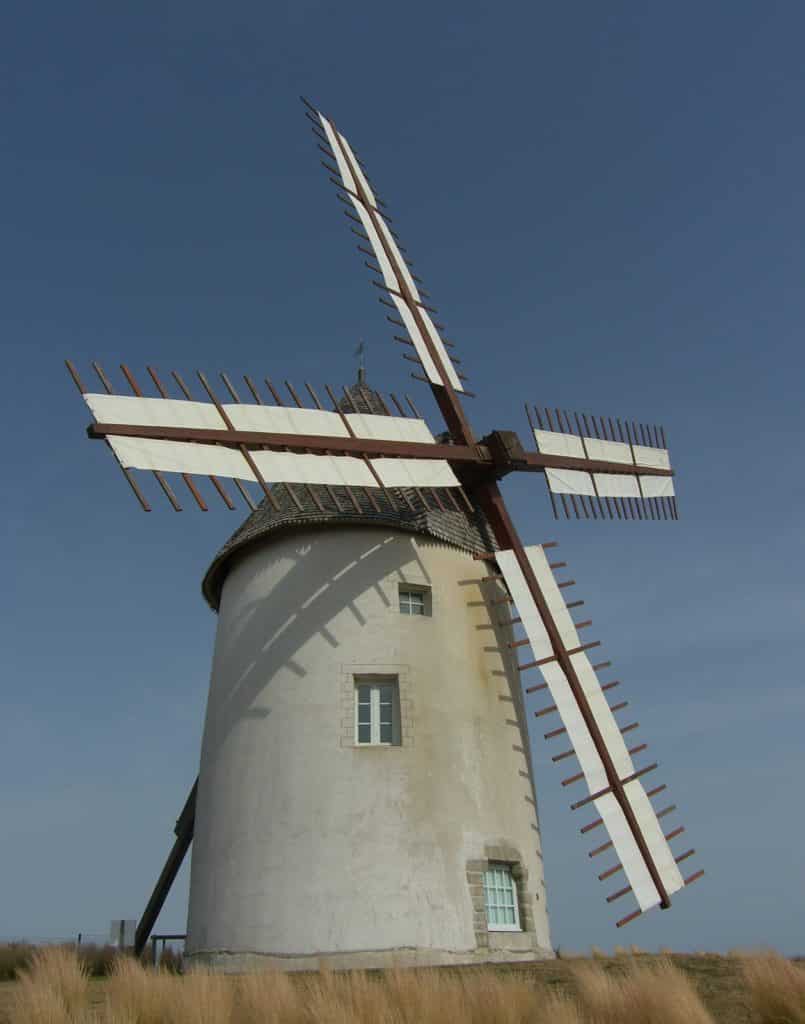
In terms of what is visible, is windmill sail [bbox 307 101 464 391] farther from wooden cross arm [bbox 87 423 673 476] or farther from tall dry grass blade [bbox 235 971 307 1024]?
tall dry grass blade [bbox 235 971 307 1024]

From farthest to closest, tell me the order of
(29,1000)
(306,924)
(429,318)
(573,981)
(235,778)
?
1. (429,318)
2. (235,778)
3. (306,924)
4. (573,981)
5. (29,1000)

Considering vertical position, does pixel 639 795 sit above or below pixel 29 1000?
above

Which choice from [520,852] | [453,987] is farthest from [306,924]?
[453,987]

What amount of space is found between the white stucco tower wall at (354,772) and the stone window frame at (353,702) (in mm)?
24

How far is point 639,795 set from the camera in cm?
1448

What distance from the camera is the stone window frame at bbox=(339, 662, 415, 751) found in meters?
14.1

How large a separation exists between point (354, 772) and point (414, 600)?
3087 mm

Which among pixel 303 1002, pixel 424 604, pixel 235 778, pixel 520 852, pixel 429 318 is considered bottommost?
pixel 303 1002

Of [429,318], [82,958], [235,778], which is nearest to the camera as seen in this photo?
[235,778]

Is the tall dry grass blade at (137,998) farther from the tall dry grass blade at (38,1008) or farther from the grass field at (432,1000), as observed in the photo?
the tall dry grass blade at (38,1008)

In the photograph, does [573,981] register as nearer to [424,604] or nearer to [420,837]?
[420,837]

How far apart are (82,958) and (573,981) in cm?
897

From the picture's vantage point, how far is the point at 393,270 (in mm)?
17859

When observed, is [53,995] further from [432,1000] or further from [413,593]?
[413,593]
